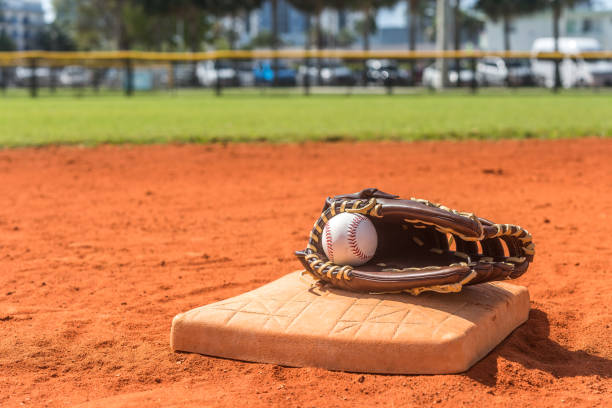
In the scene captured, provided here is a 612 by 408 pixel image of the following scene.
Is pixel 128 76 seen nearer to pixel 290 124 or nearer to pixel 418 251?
pixel 290 124

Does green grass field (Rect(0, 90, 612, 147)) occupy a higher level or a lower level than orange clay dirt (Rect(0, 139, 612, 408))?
higher

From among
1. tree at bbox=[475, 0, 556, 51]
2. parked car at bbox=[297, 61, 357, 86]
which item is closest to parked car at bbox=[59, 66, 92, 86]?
parked car at bbox=[297, 61, 357, 86]

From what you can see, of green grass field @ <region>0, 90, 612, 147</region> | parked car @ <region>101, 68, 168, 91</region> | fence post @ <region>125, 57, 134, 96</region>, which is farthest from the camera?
parked car @ <region>101, 68, 168, 91</region>

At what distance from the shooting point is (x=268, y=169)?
758cm

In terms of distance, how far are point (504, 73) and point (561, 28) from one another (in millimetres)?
44377

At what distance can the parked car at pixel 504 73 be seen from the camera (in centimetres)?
2857

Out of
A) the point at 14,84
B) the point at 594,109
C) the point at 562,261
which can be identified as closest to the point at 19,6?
the point at 14,84

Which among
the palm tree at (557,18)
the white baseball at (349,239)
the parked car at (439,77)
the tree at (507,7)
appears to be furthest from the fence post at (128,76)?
the tree at (507,7)

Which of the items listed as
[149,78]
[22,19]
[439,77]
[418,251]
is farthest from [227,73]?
[22,19]

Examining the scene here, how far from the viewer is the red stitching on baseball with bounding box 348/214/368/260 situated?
3045mm

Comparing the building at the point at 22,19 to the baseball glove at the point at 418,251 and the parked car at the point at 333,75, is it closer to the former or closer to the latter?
the parked car at the point at 333,75

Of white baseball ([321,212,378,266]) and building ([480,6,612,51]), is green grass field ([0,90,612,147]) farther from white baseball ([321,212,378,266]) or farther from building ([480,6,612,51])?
building ([480,6,612,51])

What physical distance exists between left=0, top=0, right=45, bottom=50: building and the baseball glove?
122m

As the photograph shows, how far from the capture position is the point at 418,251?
132 inches
